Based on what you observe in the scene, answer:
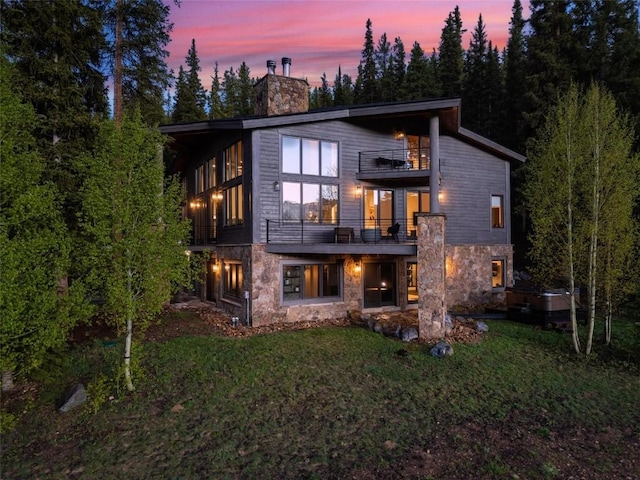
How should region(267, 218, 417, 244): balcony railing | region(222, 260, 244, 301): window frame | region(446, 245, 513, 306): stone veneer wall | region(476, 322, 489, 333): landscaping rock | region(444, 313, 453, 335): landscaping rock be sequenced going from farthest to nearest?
region(446, 245, 513, 306): stone veneer wall < region(222, 260, 244, 301): window frame < region(267, 218, 417, 244): balcony railing < region(476, 322, 489, 333): landscaping rock < region(444, 313, 453, 335): landscaping rock

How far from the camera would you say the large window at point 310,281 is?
14.0m

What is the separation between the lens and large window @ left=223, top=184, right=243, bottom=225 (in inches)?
585

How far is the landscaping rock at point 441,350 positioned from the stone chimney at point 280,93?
1121cm

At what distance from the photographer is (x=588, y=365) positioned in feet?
31.8

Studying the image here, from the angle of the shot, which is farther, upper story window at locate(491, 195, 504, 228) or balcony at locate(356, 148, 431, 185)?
upper story window at locate(491, 195, 504, 228)

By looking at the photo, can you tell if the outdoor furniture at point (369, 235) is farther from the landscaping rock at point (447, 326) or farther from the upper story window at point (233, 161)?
the upper story window at point (233, 161)

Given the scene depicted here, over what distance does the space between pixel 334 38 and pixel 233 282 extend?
58.8ft

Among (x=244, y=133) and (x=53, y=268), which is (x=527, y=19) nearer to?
(x=244, y=133)

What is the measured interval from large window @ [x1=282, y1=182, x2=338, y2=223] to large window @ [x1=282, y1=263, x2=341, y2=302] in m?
1.89

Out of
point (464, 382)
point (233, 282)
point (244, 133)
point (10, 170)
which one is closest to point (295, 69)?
point (244, 133)

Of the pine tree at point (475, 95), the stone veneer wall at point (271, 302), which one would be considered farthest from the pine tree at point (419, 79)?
the stone veneer wall at point (271, 302)

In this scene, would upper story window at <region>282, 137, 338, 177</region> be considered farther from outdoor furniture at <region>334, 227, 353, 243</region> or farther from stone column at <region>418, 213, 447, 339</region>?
stone column at <region>418, 213, 447, 339</region>

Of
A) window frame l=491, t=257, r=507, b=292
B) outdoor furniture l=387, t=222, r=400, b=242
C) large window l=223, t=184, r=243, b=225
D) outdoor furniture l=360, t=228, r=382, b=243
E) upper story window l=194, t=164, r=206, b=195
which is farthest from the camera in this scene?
upper story window l=194, t=164, r=206, b=195

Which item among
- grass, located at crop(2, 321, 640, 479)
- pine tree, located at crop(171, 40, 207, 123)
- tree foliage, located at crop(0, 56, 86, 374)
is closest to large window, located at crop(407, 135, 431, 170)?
grass, located at crop(2, 321, 640, 479)
